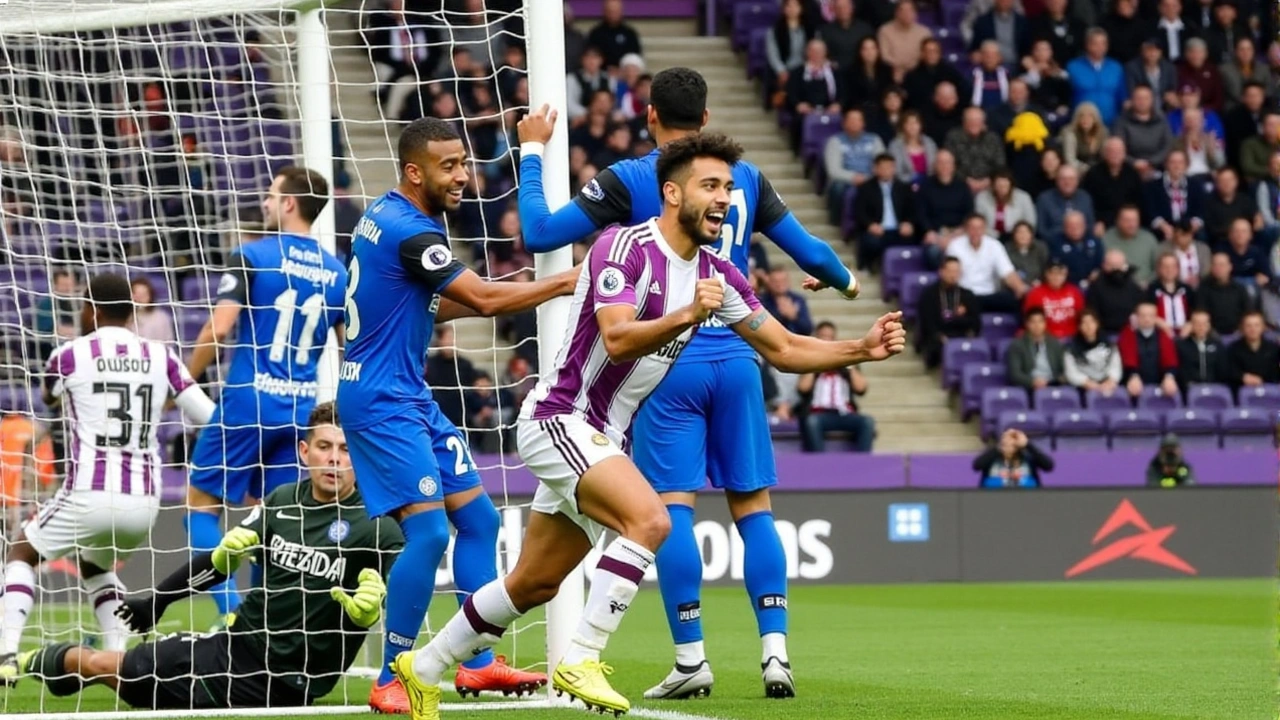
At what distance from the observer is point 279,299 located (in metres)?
8.89

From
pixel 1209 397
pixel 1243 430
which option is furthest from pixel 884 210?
pixel 1243 430

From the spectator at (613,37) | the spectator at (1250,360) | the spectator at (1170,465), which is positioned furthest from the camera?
the spectator at (613,37)

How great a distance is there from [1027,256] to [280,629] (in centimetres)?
1406

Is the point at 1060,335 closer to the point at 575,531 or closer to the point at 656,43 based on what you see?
the point at 656,43

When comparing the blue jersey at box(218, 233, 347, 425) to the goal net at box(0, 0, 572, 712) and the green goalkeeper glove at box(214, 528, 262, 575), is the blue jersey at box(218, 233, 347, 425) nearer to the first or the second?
the goal net at box(0, 0, 572, 712)

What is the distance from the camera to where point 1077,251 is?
67.3 ft

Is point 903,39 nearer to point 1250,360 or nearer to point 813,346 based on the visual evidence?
point 1250,360

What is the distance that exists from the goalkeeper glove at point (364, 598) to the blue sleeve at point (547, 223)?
4.35ft

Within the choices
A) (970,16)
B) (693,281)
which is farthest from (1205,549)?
(693,281)

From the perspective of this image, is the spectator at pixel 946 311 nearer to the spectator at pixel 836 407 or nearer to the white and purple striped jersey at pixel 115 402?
the spectator at pixel 836 407

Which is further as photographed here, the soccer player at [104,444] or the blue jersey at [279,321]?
the blue jersey at [279,321]

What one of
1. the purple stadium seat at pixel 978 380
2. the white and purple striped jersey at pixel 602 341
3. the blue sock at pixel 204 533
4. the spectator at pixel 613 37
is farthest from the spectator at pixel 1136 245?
the white and purple striped jersey at pixel 602 341

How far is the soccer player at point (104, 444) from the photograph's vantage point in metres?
8.65

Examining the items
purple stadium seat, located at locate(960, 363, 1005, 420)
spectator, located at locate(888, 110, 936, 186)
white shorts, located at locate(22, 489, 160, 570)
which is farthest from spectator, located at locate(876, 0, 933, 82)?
white shorts, located at locate(22, 489, 160, 570)
